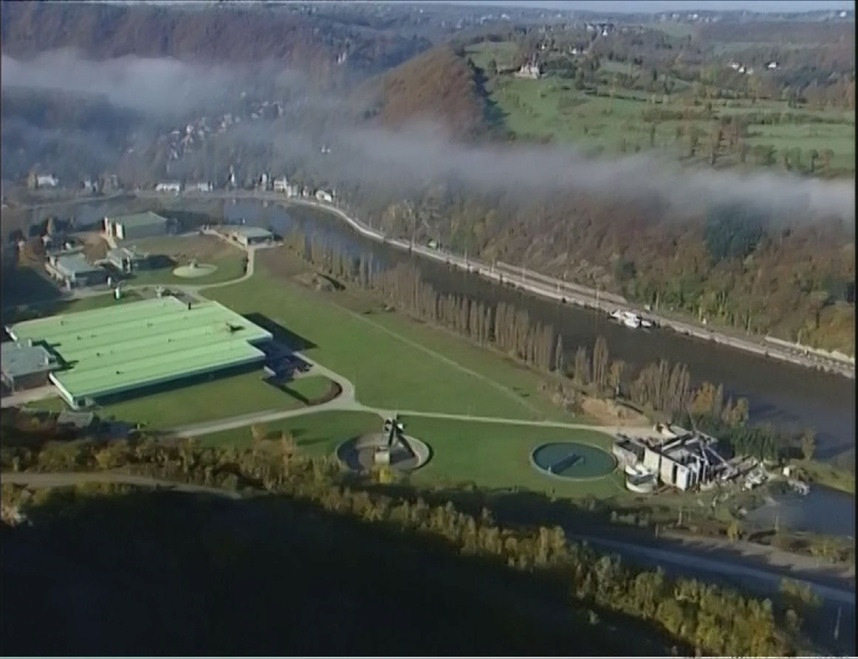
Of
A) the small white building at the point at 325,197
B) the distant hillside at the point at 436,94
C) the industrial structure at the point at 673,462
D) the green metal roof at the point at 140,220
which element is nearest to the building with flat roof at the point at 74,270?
the green metal roof at the point at 140,220

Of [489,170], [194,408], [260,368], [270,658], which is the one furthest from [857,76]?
[270,658]

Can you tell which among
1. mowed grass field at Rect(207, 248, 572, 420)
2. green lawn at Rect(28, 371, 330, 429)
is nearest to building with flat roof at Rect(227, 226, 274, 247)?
mowed grass field at Rect(207, 248, 572, 420)

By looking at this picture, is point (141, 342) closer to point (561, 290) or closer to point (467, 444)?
point (467, 444)

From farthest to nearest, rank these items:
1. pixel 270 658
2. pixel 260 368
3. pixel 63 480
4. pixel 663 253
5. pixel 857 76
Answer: pixel 663 253 → pixel 857 76 → pixel 260 368 → pixel 63 480 → pixel 270 658

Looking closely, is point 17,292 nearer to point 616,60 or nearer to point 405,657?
point 405,657

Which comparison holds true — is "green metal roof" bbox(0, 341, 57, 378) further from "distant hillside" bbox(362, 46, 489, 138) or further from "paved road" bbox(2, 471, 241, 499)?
"distant hillside" bbox(362, 46, 489, 138)

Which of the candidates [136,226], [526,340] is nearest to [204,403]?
[136,226]
